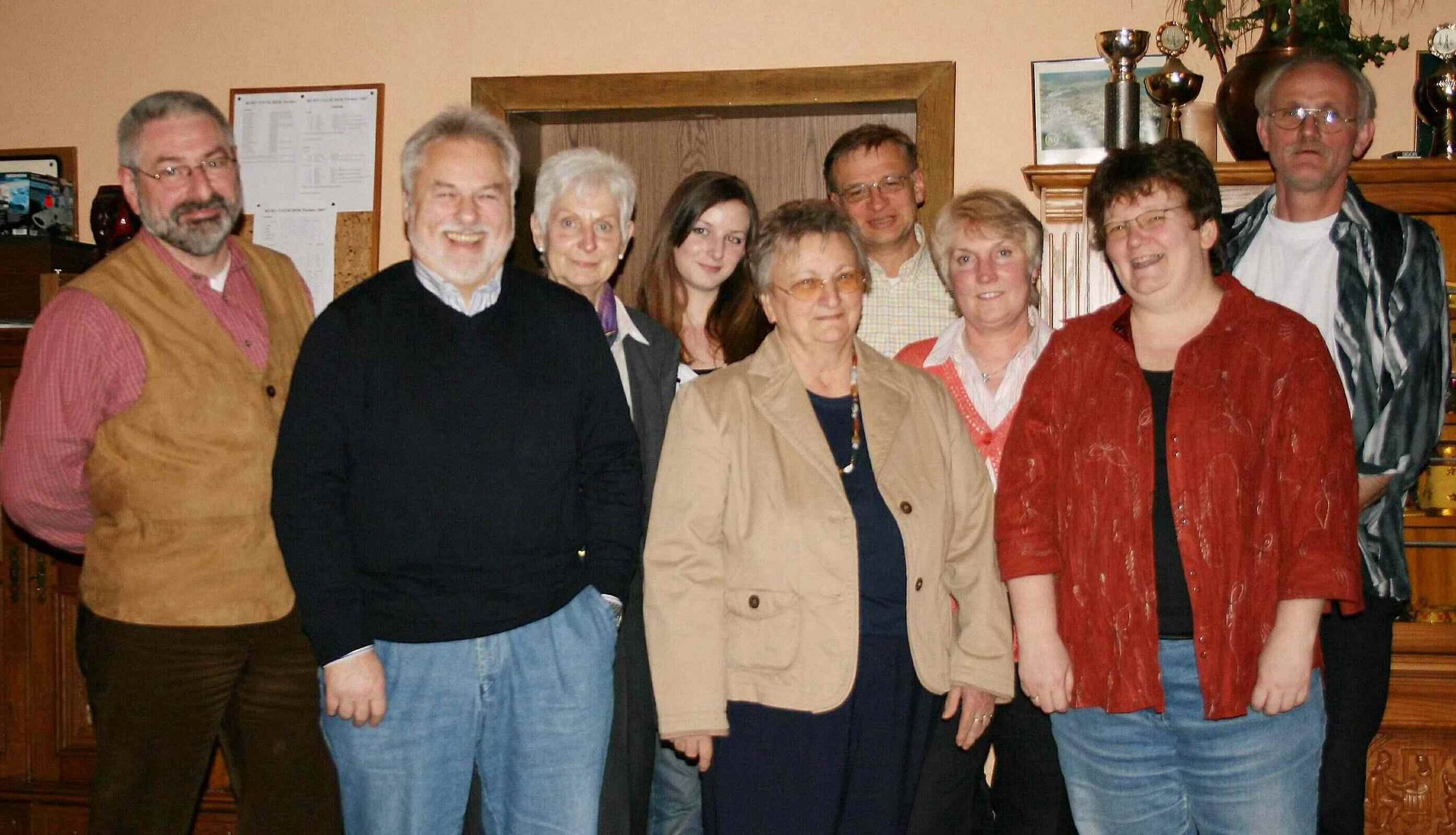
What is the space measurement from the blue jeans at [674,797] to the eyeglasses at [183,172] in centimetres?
142

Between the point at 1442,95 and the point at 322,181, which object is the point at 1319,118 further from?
the point at 322,181

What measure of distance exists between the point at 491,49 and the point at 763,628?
7.59 ft

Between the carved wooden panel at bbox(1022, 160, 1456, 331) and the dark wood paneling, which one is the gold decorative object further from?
the dark wood paneling

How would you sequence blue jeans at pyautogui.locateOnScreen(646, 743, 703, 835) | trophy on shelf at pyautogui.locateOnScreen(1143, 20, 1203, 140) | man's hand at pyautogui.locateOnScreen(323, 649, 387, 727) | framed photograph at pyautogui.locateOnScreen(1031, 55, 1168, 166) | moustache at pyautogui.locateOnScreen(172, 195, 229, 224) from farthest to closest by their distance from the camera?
framed photograph at pyautogui.locateOnScreen(1031, 55, 1168, 166) < trophy on shelf at pyautogui.locateOnScreen(1143, 20, 1203, 140) < blue jeans at pyautogui.locateOnScreen(646, 743, 703, 835) < moustache at pyautogui.locateOnScreen(172, 195, 229, 224) < man's hand at pyautogui.locateOnScreen(323, 649, 387, 727)

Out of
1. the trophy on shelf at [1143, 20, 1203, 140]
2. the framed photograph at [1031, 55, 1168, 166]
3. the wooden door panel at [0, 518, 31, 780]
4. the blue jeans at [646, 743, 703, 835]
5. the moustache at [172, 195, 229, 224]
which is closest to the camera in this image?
the moustache at [172, 195, 229, 224]

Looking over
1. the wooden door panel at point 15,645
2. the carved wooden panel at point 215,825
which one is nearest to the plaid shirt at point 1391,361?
the carved wooden panel at point 215,825

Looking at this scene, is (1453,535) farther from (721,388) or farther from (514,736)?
(514,736)

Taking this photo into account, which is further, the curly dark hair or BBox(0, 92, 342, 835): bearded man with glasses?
BBox(0, 92, 342, 835): bearded man with glasses

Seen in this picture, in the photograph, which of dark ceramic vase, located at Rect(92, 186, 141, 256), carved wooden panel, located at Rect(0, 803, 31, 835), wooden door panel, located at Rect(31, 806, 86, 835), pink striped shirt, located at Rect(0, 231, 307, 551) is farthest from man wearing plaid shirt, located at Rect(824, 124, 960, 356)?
carved wooden panel, located at Rect(0, 803, 31, 835)

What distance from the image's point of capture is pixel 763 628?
1934 mm

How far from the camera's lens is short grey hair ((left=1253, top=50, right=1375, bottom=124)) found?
2.47m

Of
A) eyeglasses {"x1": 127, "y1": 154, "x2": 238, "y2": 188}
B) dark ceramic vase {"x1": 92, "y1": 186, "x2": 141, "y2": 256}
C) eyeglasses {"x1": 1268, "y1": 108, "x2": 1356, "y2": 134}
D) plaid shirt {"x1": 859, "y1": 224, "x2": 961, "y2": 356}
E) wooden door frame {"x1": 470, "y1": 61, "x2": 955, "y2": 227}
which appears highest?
wooden door frame {"x1": 470, "y1": 61, "x2": 955, "y2": 227}

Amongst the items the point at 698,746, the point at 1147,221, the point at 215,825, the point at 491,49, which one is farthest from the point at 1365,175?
the point at 215,825

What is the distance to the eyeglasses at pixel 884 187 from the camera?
2.80 metres
